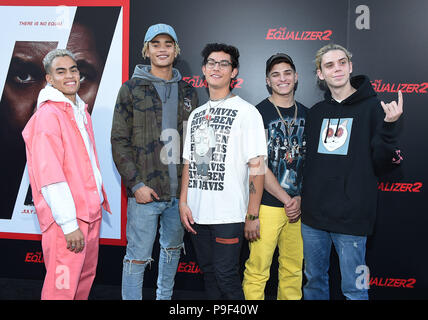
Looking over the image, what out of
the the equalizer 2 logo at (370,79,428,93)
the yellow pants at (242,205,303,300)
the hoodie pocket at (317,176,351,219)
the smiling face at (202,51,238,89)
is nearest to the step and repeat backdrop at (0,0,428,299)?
the the equalizer 2 logo at (370,79,428,93)

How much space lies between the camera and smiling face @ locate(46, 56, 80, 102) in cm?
182

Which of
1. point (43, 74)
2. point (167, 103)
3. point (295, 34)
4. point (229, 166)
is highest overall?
point (295, 34)

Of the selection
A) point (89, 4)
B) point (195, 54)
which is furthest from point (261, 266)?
point (89, 4)

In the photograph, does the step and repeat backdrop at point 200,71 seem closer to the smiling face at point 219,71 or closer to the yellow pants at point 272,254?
the yellow pants at point 272,254

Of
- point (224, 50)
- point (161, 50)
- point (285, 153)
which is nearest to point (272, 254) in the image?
point (285, 153)

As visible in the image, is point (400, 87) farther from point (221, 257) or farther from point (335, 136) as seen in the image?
point (221, 257)

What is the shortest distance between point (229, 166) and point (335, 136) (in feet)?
2.09

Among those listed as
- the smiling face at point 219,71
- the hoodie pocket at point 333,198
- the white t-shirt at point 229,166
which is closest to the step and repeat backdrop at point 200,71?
the smiling face at point 219,71

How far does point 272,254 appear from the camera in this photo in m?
2.08

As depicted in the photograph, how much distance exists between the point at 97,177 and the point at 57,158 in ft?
0.93

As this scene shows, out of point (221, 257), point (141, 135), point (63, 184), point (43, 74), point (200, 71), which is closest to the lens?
point (63, 184)

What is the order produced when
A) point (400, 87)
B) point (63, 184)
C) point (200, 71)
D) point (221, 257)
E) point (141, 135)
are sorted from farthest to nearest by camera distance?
point (200, 71)
point (400, 87)
point (141, 135)
point (221, 257)
point (63, 184)

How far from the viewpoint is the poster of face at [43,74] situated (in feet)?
9.15
